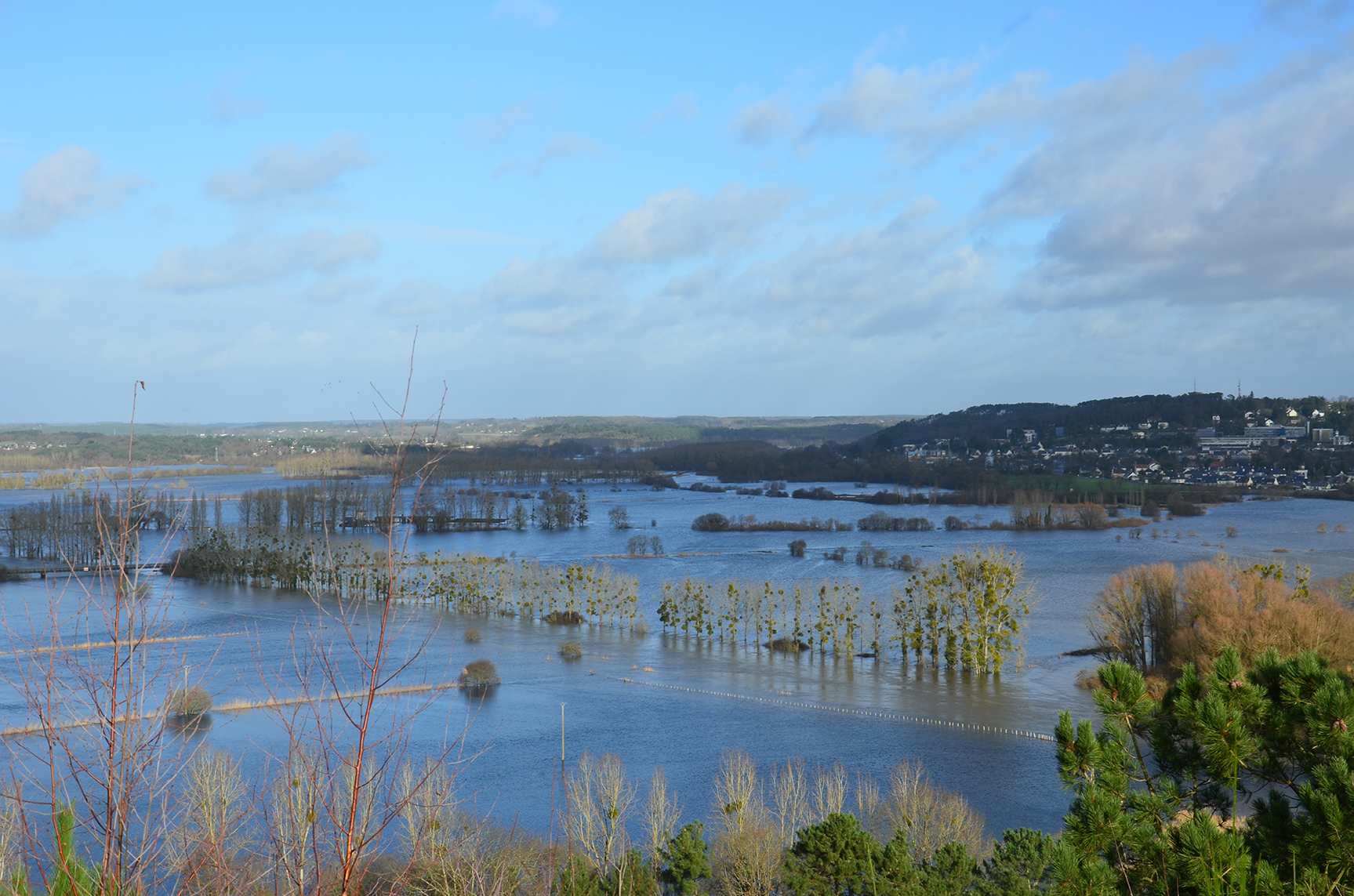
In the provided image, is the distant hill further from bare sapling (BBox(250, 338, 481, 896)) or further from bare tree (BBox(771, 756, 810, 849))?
bare tree (BBox(771, 756, 810, 849))

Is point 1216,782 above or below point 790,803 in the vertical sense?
above

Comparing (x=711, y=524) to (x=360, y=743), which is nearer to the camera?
(x=360, y=743)

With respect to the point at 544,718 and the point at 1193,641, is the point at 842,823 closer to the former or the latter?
the point at 544,718

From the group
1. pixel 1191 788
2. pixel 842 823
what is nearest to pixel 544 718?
pixel 842 823

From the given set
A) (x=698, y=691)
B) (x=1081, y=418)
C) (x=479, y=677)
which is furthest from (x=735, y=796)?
(x=1081, y=418)

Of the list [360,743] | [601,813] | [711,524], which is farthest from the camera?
[711,524]

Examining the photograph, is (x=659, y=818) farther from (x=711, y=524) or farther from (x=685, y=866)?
(x=711, y=524)

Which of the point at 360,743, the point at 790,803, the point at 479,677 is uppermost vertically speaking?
the point at 360,743

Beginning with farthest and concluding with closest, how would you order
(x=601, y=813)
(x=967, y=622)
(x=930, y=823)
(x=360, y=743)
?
1. (x=967, y=622)
2. (x=930, y=823)
3. (x=601, y=813)
4. (x=360, y=743)
